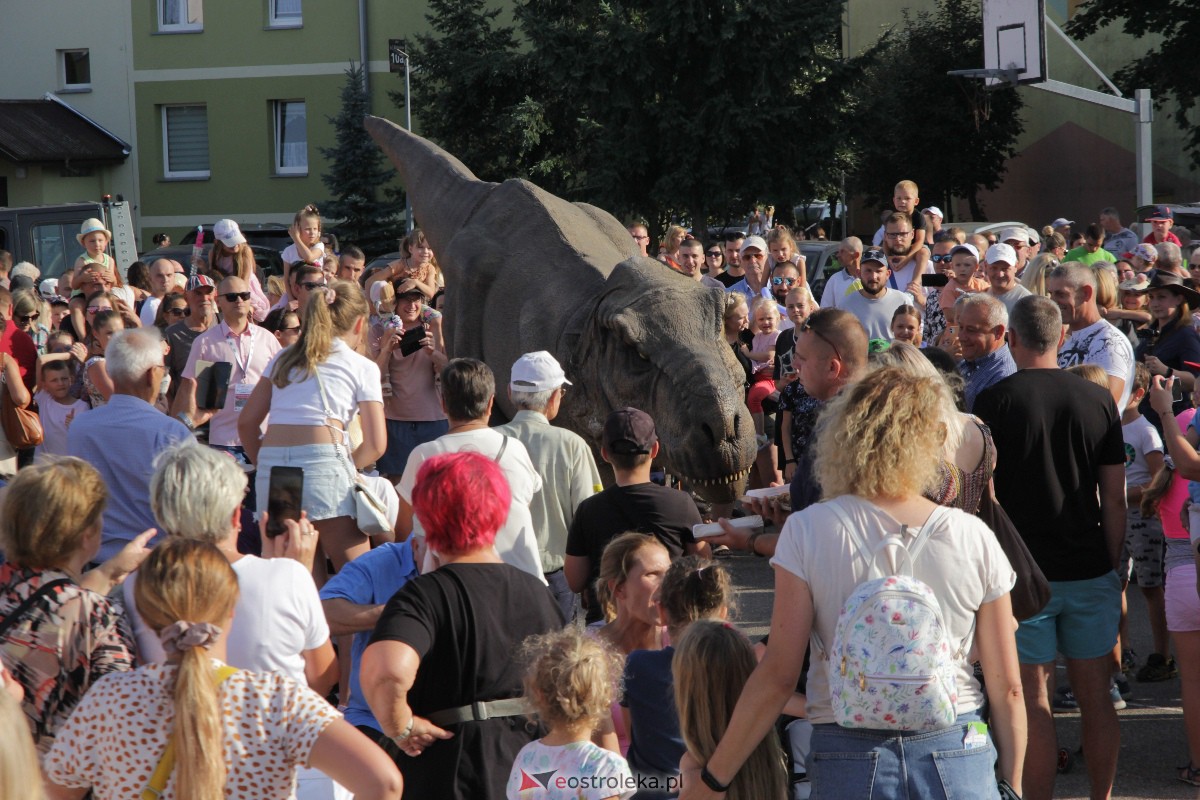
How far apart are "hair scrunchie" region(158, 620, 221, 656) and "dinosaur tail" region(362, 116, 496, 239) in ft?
25.8


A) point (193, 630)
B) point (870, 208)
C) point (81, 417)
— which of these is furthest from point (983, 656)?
point (870, 208)

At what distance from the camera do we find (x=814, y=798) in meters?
3.56

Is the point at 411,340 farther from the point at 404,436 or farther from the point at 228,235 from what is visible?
the point at 228,235

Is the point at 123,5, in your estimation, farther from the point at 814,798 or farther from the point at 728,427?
the point at 814,798

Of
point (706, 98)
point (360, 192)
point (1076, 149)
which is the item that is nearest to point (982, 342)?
point (706, 98)

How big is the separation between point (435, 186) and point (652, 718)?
820 centimetres

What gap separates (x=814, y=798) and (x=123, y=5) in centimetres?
3753

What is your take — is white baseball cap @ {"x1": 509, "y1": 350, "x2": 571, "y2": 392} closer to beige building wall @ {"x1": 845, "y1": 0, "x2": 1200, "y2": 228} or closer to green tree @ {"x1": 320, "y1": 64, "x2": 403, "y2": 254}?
green tree @ {"x1": 320, "y1": 64, "x2": 403, "y2": 254}

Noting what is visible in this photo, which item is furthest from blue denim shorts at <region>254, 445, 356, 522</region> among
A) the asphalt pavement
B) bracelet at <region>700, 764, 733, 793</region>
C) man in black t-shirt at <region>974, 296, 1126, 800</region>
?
bracelet at <region>700, 764, 733, 793</region>

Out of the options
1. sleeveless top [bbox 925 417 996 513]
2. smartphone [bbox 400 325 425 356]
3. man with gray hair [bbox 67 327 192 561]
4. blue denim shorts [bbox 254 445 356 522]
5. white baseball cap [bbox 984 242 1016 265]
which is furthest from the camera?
smartphone [bbox 400 325 425 356]

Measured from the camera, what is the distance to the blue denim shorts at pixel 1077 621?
545 cm

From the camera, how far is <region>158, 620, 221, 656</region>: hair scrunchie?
3.19 meters

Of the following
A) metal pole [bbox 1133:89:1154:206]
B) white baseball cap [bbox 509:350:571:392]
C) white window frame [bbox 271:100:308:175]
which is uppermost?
white window frame [bbox 271:100:308:175]

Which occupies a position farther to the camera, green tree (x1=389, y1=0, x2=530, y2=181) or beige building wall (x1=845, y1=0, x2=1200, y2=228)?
beige building wall (x1=845, y1=0, x2=1200, y2=228)
